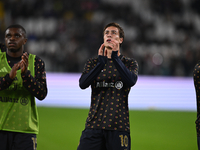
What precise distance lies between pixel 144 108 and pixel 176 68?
103 inches

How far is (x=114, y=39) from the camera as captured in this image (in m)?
3.46

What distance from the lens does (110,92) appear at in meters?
3.40

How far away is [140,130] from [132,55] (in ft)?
21.8

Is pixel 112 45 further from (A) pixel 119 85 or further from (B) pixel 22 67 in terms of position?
(B) pixel 22 67

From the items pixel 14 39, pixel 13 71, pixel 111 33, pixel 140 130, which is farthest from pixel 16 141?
pixel 140 130

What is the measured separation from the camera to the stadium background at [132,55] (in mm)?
8062

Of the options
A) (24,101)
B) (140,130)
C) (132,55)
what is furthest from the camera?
(132,55)

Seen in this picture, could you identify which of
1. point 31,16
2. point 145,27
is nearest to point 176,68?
point 145,27

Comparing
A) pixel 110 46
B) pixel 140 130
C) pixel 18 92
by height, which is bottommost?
pixel 140 130

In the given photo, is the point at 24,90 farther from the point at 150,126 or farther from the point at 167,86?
the point at 167,86

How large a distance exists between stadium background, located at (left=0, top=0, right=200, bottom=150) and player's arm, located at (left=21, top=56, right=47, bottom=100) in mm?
2859

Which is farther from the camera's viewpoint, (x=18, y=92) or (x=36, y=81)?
(x=18, y=92)

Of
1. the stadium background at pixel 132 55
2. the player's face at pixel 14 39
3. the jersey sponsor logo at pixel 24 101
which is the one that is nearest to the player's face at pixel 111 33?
the player's face at pixel 14 39

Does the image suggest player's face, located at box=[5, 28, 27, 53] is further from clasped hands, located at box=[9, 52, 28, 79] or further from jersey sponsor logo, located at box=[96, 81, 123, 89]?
jersey sponsor logo, located at box=[96, 81, 123, 89]
